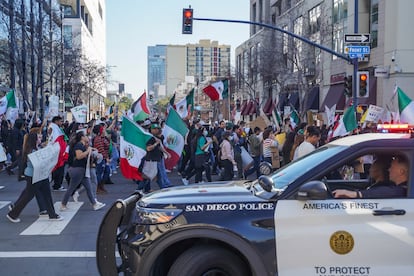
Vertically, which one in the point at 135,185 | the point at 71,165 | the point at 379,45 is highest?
the point at 379,45

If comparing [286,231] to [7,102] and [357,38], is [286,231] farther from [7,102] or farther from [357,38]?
[7,102]

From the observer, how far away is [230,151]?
1320cm

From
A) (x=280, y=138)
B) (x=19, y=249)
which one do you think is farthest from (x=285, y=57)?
(x=19, y=249)

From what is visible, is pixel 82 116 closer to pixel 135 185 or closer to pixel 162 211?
pixel 135 185

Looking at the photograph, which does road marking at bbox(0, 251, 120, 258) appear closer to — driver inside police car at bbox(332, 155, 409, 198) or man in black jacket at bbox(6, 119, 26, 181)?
driver inside police car at bbox(332, 155, 409, 198)

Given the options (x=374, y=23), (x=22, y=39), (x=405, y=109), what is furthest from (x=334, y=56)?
(x=405, y=109)

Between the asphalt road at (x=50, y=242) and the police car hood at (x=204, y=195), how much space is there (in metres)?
1.84

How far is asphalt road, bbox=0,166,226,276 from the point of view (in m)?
6.22

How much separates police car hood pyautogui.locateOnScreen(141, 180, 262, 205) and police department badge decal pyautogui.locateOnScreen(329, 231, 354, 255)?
69cm

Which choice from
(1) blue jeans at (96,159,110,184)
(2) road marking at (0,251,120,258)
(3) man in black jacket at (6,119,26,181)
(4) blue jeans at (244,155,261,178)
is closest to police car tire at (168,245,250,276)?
(2) road marking at (0,251,120,258)

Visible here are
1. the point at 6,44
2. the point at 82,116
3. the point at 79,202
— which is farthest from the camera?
the point at 6,44

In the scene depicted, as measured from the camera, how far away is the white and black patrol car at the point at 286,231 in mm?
4086

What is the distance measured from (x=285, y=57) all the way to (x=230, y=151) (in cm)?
2767

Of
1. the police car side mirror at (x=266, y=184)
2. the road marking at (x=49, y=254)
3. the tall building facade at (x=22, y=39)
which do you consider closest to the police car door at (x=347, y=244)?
the police car side mirror at (x=266, y=184)
